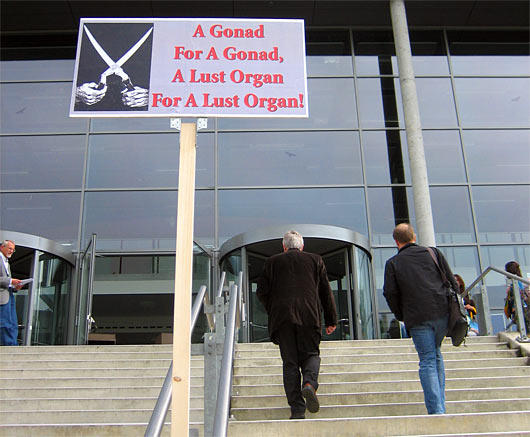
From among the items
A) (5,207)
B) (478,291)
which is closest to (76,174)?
(5,207)

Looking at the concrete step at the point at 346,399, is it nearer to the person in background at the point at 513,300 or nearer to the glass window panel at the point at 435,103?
the person in background at the point at 513,300

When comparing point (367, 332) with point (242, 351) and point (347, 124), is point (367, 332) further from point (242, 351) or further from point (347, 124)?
point (347, 124)

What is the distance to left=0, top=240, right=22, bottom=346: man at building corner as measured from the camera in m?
7.75

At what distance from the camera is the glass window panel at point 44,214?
12.5 metres

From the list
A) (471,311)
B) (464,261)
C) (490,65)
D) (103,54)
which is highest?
(490,65)

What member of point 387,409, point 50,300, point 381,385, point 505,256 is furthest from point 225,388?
point 505,256

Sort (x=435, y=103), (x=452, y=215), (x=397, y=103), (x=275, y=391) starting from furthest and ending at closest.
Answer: (x=435, y=103) → (x=397, y=103) → (x=452, y=215) → (x=275, y=391)

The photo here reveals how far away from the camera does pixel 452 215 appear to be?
13117mm

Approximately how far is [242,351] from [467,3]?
10.6 metres

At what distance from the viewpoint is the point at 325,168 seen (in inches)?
526

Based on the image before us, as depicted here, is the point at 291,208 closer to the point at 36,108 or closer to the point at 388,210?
the point at 388,210

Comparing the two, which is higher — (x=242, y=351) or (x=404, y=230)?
(x=404, y=230)

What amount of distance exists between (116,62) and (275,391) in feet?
11.7

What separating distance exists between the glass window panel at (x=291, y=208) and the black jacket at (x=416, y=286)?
25.6 ft
